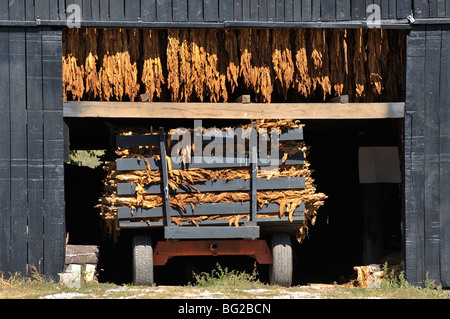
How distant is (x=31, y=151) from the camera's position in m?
10.3

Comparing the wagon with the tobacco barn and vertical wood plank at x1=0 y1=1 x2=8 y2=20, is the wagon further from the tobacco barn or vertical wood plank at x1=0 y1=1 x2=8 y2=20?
vertical wood plank at x1=0 y1=1 x2=8 y2=20

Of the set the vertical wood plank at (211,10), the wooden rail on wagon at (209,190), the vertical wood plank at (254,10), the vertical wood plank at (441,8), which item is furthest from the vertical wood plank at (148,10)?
the vertical wood plank at (441,8)

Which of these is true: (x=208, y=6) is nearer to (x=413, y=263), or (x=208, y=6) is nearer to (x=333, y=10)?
(x=333, y=10)

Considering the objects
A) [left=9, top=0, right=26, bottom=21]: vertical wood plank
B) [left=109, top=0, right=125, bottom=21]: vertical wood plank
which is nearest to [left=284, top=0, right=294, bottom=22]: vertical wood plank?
[left=109, top=0, right=125, bottom=21]: vertical wood plank

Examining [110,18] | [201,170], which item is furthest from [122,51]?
[201,170]

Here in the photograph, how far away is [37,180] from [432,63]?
18.9 feet

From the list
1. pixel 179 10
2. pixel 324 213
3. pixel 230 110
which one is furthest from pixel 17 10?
pixel 324 213

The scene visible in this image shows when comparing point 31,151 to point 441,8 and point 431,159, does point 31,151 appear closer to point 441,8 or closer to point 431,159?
point 431,159

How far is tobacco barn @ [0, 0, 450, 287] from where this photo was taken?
10.3 metres

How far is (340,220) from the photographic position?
14891 mm

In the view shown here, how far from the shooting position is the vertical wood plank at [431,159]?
35.1 ft

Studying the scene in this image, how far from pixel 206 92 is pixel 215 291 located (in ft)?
9.76

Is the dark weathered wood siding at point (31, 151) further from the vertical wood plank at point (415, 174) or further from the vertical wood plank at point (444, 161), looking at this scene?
the vertical wood plank at point (444, 161)

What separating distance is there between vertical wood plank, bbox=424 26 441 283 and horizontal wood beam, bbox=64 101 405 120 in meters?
0.43
